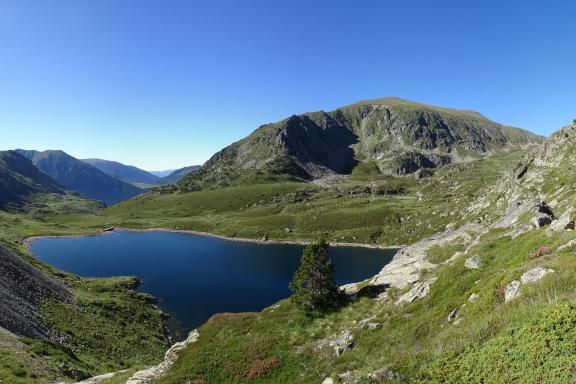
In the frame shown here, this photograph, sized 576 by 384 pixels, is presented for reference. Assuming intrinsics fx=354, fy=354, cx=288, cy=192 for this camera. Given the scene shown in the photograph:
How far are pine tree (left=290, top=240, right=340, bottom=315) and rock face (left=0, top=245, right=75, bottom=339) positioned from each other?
37720 millimetres

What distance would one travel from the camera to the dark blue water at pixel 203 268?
103438mm

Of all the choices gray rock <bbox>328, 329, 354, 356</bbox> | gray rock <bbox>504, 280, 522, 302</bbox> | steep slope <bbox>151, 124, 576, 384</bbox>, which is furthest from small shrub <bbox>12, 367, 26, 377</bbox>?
gray rock <bbox>504, 280, 522, 302</bbox>

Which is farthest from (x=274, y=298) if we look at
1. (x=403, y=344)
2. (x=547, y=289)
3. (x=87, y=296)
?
(x=547, y=289)

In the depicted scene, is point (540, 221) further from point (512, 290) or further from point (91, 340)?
point (91, 340)

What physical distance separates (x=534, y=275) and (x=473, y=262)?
12.8m

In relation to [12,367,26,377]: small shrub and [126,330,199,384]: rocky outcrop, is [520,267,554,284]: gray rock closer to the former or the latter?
[126,330,199,384]: rocky outcrop

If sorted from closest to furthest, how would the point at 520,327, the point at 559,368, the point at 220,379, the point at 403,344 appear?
the point at 559,368, the point at 520,327, the point at 403,344, the point at 220,379

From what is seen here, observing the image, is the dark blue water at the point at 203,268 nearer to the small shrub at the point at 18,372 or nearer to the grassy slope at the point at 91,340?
the grassy slope at the point at 91,340

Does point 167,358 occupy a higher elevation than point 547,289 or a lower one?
lower

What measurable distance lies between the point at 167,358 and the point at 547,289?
37.0 metres

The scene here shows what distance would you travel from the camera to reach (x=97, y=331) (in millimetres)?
62281

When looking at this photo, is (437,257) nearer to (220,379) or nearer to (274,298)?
(220,379)

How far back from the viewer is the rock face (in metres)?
49.5

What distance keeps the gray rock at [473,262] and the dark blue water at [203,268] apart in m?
69.0
